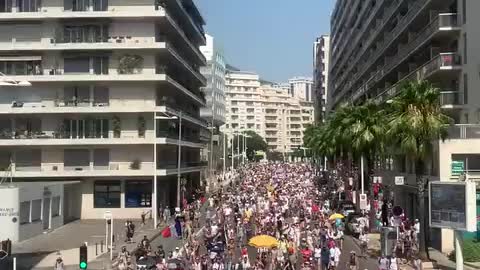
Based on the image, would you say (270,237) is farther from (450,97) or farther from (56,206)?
(56,206)

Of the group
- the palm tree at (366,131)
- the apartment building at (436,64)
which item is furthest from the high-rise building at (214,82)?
the palm tree at (366,131)

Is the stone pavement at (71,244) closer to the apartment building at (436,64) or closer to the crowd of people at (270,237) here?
the crowd of people at (270,237)

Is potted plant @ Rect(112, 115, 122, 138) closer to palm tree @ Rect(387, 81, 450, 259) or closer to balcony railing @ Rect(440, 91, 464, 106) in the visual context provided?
balcony railing @ Rect(440, 91, 464, 106)

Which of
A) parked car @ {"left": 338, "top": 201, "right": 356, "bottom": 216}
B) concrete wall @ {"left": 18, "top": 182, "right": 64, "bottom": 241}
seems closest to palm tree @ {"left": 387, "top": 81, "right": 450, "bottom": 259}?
parked car @ {"left": 338, "top": 201, "right": 356, "bottom": 216}

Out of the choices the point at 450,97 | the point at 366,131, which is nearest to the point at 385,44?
the point at 450,97

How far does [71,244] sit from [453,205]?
26201 millimetres

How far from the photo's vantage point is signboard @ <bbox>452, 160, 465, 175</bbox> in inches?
1492

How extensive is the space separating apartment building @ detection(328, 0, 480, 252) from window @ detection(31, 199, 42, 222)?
25539mm

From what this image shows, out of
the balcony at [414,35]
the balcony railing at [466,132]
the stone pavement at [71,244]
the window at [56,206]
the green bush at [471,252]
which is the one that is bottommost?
the stone pavement at [71,244]

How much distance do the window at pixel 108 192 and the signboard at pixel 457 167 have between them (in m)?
33.5

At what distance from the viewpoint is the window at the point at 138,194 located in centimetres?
6253

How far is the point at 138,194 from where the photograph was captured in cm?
6256

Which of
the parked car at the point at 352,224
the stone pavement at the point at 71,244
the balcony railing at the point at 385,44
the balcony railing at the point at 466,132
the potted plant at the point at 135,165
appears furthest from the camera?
the potted plant at the point at 135,165

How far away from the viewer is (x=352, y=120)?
5234 centimetres
